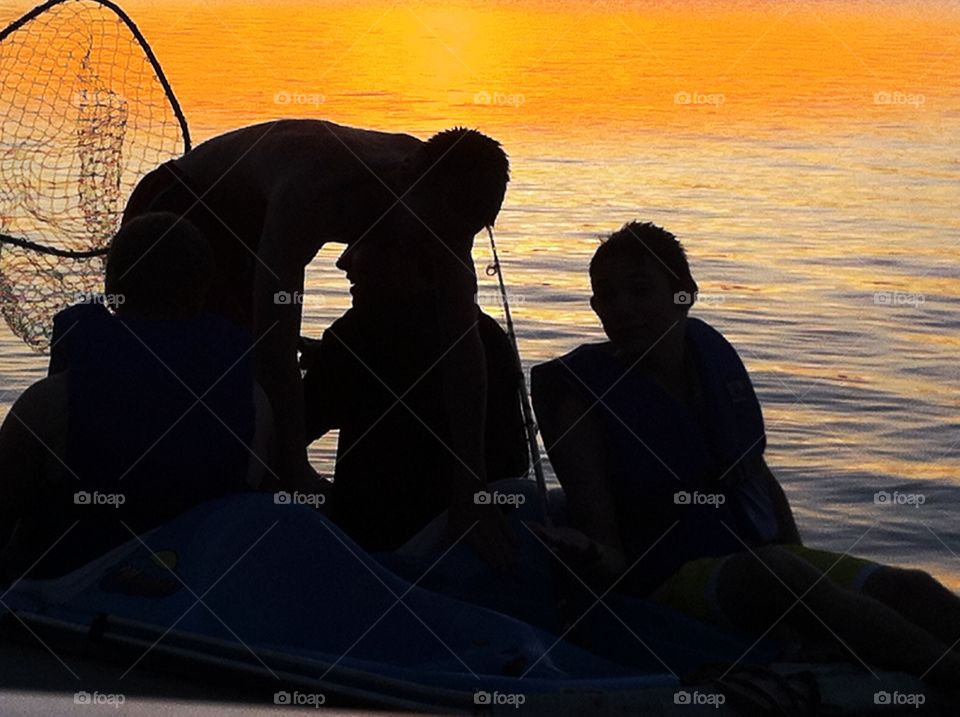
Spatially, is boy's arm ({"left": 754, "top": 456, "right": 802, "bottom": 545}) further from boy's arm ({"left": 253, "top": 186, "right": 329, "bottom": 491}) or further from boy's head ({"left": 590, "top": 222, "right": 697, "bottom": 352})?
boy's arm ({"left": 253, "top": 186, "right": 329, "bottom": 491})

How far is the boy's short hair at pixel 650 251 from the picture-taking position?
3.39 meters

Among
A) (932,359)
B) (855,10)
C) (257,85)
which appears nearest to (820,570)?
(932,359)

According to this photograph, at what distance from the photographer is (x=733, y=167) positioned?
1109cm

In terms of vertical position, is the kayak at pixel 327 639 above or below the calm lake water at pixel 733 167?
below

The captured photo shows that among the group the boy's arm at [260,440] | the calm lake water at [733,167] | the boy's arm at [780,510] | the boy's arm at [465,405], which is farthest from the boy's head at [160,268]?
the calm lake water at [733,167]

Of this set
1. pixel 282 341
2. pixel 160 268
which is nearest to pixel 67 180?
pixel 282 341

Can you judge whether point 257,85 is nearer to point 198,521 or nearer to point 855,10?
point 198,521

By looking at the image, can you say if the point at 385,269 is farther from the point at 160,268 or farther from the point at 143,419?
the point at 143,419

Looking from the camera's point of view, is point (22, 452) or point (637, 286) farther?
point (637, 286)

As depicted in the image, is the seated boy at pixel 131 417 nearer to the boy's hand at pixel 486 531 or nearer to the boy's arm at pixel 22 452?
the boy's arm at pixel 22 452

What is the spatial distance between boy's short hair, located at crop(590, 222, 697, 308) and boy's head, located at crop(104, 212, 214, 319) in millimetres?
763

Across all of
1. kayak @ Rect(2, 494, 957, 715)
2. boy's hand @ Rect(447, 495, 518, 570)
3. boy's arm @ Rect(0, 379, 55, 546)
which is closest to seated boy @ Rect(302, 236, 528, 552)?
boy's hand @ Rect(447, 495, 518, 570)

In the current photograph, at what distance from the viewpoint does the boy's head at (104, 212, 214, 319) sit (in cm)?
317

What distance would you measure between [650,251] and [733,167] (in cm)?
786
